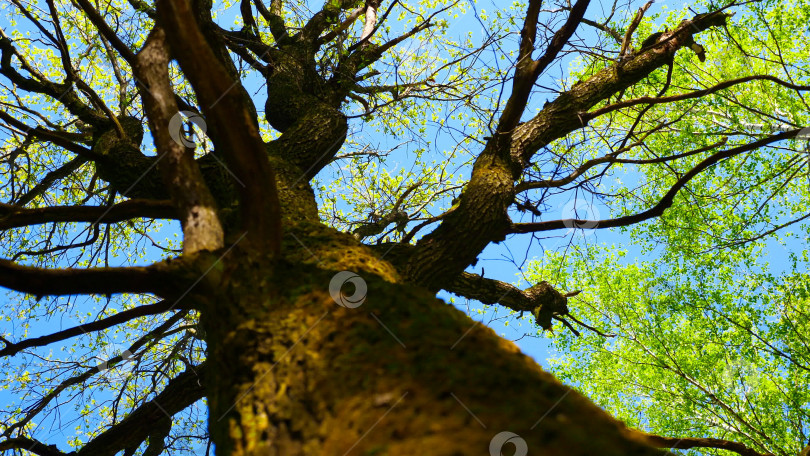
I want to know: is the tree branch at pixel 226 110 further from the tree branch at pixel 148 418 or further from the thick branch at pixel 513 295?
the thick branch at pixel 513 295

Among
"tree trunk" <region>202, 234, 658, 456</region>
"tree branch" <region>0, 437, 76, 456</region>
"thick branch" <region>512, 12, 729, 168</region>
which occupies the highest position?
"thick branch" <region>512, 12, 729, 168</region>

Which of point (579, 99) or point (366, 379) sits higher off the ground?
point (579, 99)

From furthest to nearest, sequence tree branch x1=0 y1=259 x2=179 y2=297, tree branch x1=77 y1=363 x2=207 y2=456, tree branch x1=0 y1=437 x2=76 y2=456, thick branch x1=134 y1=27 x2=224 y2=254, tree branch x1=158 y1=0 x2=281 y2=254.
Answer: tree branch x1=77 y1=363 x2=207 y2=456
tree branch x1=0 y1=437 x2=76 y2=456
thick branch x1=134 y1=27 x2=224 y2=254
tree branch x1=158 y1=0 x2=281 y2=254
tree branch x1=0 y1=259 x2=179 y2=297

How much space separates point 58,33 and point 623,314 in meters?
→ 10.3

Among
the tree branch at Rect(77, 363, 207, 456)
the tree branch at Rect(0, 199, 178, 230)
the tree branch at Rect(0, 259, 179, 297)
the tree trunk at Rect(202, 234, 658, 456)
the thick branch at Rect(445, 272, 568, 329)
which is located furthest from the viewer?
the thick branch at Rect(445, 272, 568, 329)

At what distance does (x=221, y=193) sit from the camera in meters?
3.49

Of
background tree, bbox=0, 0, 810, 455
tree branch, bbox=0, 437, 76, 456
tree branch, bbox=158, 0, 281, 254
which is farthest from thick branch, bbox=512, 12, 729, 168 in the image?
tree branch, bbox=0, 437, 76, 456

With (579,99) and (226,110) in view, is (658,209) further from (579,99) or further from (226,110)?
(226,110)

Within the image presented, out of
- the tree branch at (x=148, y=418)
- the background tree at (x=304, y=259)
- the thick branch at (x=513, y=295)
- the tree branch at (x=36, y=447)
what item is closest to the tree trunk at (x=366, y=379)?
the background tree at (x=304, y=259)

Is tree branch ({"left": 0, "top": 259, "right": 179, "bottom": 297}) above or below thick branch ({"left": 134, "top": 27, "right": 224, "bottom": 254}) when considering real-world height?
below

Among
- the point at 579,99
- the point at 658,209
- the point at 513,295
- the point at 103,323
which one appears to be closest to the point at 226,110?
the point at 103,323

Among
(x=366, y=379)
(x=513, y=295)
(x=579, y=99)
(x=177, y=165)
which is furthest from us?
(x=513, y=295)

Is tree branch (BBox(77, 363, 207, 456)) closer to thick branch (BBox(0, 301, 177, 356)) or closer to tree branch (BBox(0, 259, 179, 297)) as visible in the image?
thick branch (BBox(0, 301, 177, 356))

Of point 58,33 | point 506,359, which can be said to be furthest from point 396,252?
point 58,33
